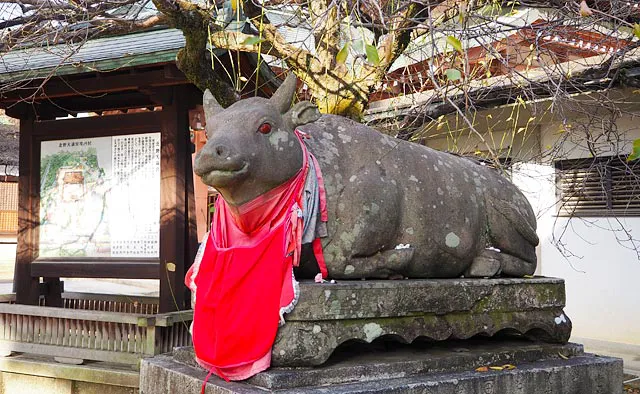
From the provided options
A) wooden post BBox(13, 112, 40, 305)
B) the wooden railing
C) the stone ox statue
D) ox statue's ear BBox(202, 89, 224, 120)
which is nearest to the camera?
the stone ox statue

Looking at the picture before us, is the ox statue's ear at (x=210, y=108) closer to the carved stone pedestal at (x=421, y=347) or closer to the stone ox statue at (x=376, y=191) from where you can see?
the stone ox statue at (x=376, y=191)

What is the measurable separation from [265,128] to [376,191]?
66 centimetres

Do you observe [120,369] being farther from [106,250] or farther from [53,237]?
[53,237]

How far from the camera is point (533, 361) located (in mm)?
3721

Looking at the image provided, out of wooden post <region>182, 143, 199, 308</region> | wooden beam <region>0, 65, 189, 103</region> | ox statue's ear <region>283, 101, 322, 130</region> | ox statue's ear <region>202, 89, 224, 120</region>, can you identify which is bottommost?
wooden post <region>182, 143, 199, 308</region>

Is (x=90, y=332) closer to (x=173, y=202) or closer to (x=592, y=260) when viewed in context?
(x=173, y=202)

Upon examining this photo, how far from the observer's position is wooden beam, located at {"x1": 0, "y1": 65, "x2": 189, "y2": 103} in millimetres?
6312

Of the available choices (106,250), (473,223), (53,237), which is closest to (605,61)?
(473,223)

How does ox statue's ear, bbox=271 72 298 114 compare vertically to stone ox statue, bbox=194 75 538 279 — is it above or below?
above

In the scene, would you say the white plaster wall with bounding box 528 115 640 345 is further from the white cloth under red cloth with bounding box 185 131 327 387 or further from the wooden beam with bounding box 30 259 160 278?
the white cloth under red cloth with bounding box 185 131 327 387

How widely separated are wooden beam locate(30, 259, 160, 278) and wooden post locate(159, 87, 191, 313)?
6.2 inches

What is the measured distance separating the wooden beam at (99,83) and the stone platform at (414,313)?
3.66m

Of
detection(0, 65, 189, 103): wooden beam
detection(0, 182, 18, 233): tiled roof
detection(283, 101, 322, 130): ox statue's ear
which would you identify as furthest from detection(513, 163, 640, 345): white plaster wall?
detection(0, 182, 18, 233): tiled roof

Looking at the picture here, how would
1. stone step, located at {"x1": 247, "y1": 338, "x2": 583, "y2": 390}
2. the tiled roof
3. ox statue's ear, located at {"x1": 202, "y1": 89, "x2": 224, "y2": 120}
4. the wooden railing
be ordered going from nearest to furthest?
stone step, located at {"x1": 247, "y1": 338, "x2": 583, "y2": 390} → ox statue's ear, located at {"x1": 202, "y1": 89, "x2": 224, "y2": 120} → the wooden railing → the tiled roof
